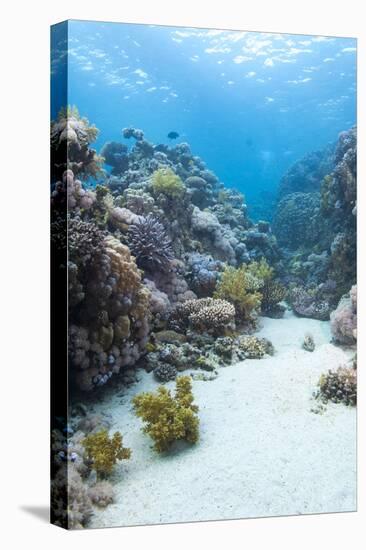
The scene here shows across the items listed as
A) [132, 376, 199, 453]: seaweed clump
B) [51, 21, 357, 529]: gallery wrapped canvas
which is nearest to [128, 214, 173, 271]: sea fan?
[51, 21, 357, 529]: gallery wrapped canvas

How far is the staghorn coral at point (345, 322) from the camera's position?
710cm

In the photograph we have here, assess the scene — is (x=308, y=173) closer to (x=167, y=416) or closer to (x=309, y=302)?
(x=309, y=302)

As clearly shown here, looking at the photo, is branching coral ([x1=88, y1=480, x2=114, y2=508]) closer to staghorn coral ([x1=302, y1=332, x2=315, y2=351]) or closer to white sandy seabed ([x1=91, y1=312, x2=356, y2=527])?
white sandy seabed ([x1=91, y1=312, x2=356, y2=527])

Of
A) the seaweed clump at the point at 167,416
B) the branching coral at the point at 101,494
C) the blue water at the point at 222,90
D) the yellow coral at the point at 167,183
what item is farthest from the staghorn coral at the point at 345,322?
the branching coral at the point at 101,494

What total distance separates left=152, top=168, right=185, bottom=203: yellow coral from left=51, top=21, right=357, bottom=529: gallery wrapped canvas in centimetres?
2

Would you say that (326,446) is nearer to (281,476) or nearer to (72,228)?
(281,476)

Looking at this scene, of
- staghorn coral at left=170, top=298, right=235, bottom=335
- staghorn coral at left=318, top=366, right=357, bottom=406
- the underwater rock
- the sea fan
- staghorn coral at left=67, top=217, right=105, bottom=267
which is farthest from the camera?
the underwater rock

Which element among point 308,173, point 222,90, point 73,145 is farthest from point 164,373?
point 222,90

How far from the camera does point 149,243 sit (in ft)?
20.9

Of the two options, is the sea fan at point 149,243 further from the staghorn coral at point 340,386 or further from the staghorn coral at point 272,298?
the staghorn coral at point 340,386

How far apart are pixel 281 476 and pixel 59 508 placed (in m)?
2.12

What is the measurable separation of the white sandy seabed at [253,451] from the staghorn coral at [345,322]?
6.8 inches

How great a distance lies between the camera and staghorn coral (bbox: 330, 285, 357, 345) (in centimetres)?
710

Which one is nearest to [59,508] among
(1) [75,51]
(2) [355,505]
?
Answer: (2) [355,505]
